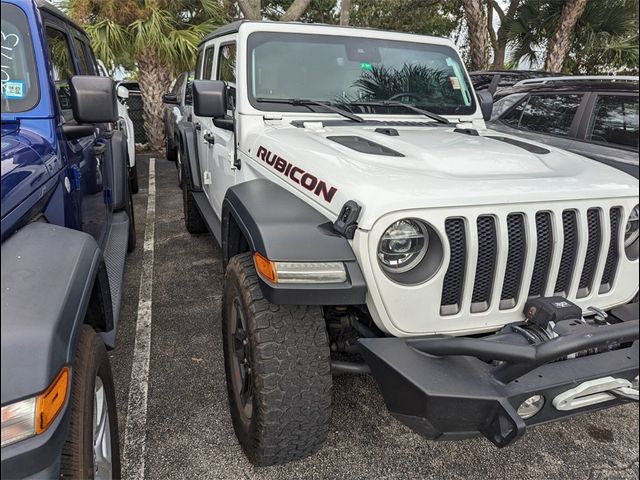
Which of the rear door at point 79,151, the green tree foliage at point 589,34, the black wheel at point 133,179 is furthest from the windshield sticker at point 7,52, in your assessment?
the black wheel at point 133,179

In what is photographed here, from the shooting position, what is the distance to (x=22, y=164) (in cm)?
183

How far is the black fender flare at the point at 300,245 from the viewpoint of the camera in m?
1.68

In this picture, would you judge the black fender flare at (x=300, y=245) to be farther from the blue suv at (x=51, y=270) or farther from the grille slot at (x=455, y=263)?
the blue suv at (x=51, y=270)

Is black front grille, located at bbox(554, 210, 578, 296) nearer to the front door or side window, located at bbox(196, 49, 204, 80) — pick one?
the front door

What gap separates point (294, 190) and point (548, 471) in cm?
180

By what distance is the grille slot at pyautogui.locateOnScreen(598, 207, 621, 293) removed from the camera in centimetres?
176

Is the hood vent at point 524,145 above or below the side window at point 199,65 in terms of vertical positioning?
below

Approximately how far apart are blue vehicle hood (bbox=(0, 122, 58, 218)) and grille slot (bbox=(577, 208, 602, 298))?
6.78 feet

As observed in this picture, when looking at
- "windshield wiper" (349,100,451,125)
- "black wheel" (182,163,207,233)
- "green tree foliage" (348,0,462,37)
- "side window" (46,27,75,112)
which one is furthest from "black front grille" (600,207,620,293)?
"green tree foliage" (348,0,462,37)

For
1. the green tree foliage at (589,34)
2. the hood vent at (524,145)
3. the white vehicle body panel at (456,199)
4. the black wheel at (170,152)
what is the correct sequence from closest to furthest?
the green tree foliage at (589,34), the white vehicle body panel at (456,199), the hood vent at (524,145), the black wheel at (170,152)

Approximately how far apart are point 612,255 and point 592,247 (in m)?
0.09

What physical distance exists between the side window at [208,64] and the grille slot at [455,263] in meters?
3.07

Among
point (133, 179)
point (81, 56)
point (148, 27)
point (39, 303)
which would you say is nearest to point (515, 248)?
point (39, 303)

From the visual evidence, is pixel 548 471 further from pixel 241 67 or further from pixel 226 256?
pixel 241 67
